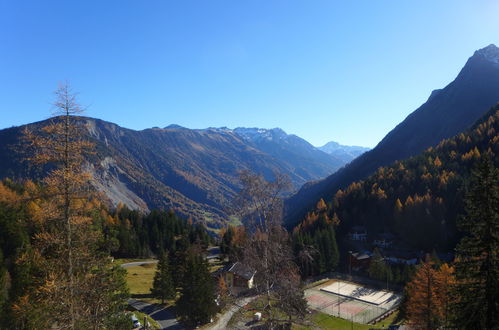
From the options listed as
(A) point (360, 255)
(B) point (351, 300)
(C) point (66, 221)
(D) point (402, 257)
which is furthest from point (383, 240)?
(C) point (66, 221)

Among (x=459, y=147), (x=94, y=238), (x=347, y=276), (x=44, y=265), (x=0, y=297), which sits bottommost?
(x=347, y=276)

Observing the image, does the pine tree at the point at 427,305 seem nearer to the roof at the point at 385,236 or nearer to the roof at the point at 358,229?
the roof at the point at 385,236

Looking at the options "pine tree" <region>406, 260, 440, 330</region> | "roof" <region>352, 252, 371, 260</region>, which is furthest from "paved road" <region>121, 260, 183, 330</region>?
"roof" <region>352, 252, 371, 260</region>

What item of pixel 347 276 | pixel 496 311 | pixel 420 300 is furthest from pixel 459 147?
pixel 496 311

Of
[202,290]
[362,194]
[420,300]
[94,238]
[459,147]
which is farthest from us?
[459,147]

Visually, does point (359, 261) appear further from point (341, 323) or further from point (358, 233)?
point (341, 323)

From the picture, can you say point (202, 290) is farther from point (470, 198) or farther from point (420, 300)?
point (470, 198)
